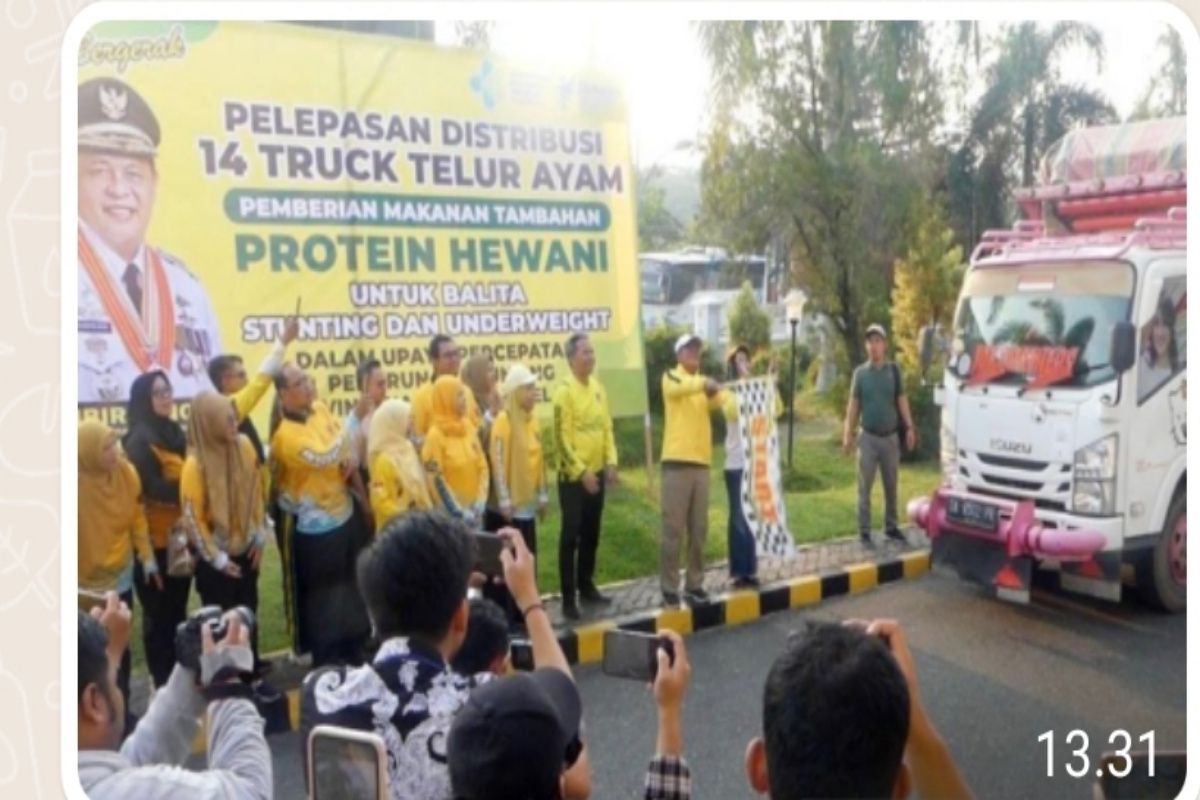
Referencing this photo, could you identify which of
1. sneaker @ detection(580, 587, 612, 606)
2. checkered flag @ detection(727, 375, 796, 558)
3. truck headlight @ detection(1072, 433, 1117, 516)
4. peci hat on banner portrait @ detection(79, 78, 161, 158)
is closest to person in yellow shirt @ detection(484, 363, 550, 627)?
sneaker @ detection(580, 587, 612, 606)

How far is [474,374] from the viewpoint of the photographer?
1.97 meters

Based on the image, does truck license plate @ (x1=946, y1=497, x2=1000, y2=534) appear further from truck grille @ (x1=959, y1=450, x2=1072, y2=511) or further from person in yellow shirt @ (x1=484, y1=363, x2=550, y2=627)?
person in yellow shirt @ (x1=484, y1=363, x2=550, y2=627)

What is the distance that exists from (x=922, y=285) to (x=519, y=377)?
68cm

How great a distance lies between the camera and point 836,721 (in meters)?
1.23

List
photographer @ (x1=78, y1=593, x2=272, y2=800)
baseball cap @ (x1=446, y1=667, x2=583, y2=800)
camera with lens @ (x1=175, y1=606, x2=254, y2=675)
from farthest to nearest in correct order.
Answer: camera with lens @ (x1=175, y1=606, x2=254, y2=675), photographer @ (x1=78, y1=593, x2=272, y2=800), baseball cap @ (x1=446, y1=667, x2=583, y2=800)

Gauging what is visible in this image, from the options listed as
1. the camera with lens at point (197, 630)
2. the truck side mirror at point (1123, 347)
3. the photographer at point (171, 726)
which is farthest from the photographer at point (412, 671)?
the truck side mirror at point (1123, 347)

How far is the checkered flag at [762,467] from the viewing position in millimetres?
1965

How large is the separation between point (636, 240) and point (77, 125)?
86 centimetres

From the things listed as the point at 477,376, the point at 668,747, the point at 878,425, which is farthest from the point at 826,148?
the point at 668,747

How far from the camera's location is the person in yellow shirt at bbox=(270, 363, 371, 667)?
A: 1.93m

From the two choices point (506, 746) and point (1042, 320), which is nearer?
point (506, 746)

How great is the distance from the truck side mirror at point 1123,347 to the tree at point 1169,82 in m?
0.35

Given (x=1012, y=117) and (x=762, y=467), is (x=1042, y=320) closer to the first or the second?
(x=1012, y=117)

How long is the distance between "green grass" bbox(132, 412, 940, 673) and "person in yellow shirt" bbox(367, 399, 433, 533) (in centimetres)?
22
